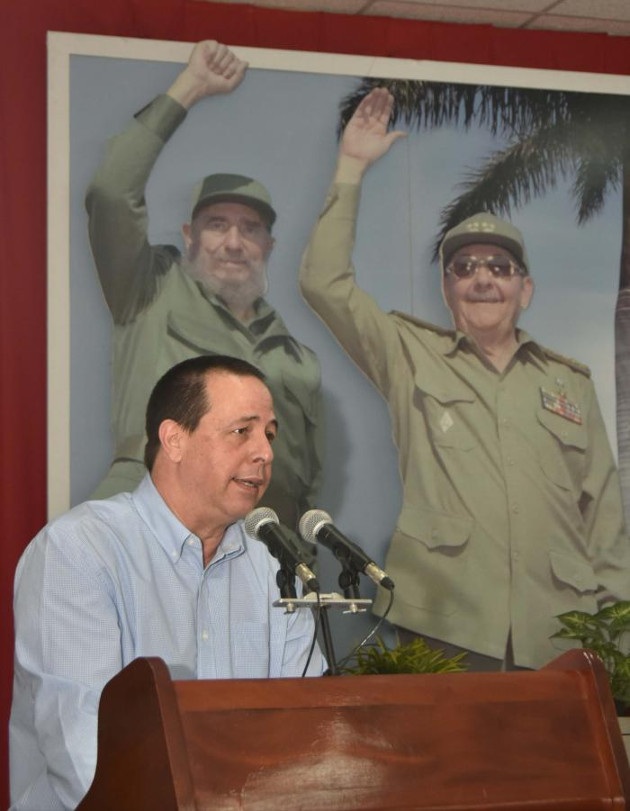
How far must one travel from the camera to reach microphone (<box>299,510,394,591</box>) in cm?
195

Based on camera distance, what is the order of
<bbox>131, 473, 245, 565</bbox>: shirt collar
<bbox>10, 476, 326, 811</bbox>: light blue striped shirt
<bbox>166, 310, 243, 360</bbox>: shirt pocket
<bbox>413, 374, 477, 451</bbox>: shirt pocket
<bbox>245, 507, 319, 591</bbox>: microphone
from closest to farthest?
<bbox>245, 507, 319, 591</bbox>: microphone → <bbox>10, 476, 326, 811</bbox>: light blue striped shirt → <bbox>131, 473, 245, 565</bbox>: shirt collar → <bbox>166, 310, 243, 360</bbox>: shirt pocket → <bbox>413, 374, 477, 451</bbox>: shirt pocket

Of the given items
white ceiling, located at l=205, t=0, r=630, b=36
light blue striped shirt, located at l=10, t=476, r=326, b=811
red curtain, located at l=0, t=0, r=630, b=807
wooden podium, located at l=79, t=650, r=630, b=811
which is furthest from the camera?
white ceiling, located at l=205, t=0, r=630, b=36

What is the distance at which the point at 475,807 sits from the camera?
1.58 meters

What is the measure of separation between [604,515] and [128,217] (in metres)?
1.98

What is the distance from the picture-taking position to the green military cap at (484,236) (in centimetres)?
443

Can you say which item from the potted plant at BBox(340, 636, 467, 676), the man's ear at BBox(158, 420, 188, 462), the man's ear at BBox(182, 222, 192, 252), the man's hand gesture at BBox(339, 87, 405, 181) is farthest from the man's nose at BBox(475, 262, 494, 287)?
the man's ear at BBox(158, 420, 188, 462)

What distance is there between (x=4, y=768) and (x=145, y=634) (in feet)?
6.17

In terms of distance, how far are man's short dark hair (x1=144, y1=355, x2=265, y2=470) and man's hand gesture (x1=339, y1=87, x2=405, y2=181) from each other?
1.95 m

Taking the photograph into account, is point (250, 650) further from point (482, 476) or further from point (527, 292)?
point (527, 292)

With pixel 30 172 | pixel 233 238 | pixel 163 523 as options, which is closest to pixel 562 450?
pixel 233 238

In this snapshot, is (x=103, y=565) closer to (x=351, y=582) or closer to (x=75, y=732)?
(x=75, y=732)

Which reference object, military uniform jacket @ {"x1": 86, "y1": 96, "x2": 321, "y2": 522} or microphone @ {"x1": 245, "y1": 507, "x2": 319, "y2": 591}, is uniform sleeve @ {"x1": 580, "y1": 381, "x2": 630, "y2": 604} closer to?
military uniform jacket @ {"x1": 86, "y1": 96, "x2": 321, "y2": 522}

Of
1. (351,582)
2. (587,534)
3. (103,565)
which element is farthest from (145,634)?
(587,534)

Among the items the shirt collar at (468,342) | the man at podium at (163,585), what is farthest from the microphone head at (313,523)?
the shirt collar at (468,342)
